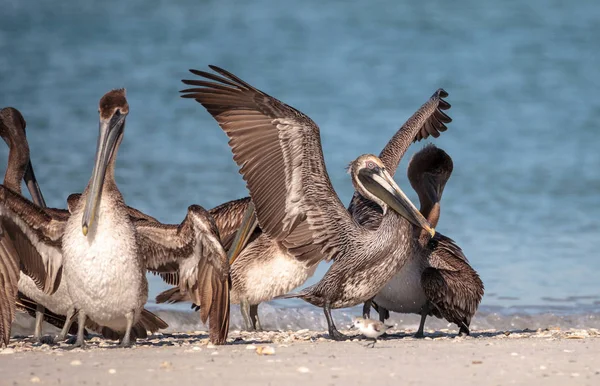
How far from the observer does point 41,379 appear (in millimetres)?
5258

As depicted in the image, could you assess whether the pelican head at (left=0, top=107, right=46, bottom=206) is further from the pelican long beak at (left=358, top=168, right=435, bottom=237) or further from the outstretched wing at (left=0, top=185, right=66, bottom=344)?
the pelican long beak at (left=358, top=168, right=435, bottom=237)

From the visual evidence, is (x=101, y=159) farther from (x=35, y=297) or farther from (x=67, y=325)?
(x=35, y=297)

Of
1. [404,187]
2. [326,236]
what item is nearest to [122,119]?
[326,236]

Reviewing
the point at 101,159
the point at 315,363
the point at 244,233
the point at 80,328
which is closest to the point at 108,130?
the point at 101,159

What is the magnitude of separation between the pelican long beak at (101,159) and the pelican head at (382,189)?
162cm

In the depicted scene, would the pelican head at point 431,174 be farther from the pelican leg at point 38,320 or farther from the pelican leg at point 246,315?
the pelican leg at point 38,320

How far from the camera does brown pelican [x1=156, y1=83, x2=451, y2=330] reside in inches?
350

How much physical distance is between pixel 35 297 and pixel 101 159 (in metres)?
1.60

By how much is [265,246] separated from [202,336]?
942 millimetres

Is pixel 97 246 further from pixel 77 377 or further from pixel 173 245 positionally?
pixel 77 377

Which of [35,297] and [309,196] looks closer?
[309,196]

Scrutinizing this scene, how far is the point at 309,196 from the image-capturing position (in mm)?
7660

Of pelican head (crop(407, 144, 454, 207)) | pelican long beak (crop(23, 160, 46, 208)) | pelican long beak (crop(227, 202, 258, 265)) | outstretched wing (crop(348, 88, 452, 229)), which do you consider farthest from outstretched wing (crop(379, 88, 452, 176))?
pelican long beak (crop(23, 160, 46, 208))

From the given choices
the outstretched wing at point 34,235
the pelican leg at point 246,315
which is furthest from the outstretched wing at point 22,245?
the pelican leg at point 246,315
